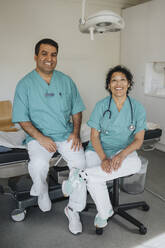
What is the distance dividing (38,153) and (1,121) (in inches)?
55.6

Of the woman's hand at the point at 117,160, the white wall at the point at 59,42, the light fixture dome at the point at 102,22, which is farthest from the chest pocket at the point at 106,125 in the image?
the white wall at the point at 59,42

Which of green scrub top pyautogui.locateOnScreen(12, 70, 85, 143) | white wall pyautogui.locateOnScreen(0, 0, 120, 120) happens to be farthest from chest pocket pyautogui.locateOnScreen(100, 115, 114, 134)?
white wall pyautogui.locateOnScreen(0, 0, 120, 120)

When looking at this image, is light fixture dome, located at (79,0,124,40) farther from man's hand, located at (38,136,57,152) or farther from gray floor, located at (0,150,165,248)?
gray floor, located at (0,150,165,248)

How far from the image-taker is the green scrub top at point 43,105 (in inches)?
73.2

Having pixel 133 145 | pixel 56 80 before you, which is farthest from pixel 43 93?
pixel 133 145

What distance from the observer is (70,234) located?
1.67 m

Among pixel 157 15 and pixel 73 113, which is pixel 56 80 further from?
pixel 157 15

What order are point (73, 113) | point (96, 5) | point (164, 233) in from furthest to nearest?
point (96, 5)
point (73, 113)
point (164, 233)

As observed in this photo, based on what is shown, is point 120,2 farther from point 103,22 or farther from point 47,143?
→ point 47,143

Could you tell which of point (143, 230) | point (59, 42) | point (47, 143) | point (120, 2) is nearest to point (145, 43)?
point (120, 2)

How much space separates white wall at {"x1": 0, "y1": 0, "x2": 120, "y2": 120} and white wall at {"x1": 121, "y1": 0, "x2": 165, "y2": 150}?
32cm

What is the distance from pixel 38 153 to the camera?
1755 mm

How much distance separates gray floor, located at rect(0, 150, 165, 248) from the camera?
1.58m

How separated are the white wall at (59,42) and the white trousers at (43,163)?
1.71 m
